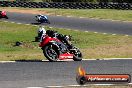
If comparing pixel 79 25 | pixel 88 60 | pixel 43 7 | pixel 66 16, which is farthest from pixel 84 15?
pixel 88 60

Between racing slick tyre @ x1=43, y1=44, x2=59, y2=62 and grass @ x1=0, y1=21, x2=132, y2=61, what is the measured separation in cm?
107

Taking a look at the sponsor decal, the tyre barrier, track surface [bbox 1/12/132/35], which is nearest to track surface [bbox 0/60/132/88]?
the sponsor decal

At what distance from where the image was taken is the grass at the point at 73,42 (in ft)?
58.5

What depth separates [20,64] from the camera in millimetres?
14828

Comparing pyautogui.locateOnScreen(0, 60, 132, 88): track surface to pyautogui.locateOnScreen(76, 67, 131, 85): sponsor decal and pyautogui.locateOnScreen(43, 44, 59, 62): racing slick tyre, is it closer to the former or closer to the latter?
pyautogui.locateOnScreen(43, 44, 59, 62): racing slick tyre

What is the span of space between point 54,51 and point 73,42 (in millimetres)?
9241

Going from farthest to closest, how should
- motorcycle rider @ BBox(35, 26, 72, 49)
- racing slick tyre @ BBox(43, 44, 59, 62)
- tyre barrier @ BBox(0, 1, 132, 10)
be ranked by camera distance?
tyre barrier @ BBox(0, 1, 132, 10)
motorcycle rider @ BBox(35, 26, 72, 49)
racing slick tyre @ BBox(43, 44, 59, 62)

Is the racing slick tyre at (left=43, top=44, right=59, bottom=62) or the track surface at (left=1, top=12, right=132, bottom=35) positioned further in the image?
the track surface at (left=1, top=12, right=132, bottom=35)

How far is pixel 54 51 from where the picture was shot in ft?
52.2

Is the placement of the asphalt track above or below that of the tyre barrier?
above

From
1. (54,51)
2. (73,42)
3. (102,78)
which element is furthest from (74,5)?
(102,78)

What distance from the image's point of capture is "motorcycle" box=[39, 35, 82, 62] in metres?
15.8

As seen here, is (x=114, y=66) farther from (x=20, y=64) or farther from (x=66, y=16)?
(x=66, y=16)

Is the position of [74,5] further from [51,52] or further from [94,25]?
[51,52]
